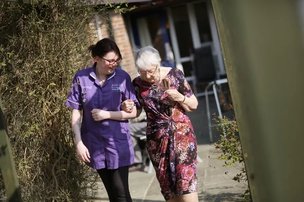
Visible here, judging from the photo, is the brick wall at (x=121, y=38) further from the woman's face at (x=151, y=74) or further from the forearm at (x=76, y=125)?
the woman's face at (x=151, y=74)

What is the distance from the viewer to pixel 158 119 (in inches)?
150

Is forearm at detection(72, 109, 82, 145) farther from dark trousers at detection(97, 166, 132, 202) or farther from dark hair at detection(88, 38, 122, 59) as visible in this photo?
dark hair at detection(88, 38, 122, 59)

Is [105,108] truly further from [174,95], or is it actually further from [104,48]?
[174,95]

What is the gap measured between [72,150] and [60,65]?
79 centimetres

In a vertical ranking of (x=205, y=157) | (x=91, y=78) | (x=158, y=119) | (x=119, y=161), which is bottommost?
(x=205, y=157)

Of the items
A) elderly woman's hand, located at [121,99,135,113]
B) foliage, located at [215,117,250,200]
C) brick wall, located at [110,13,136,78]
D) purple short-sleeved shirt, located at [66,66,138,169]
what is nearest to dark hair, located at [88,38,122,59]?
purple short-sleeved shirt, located at [66,66,138,169]

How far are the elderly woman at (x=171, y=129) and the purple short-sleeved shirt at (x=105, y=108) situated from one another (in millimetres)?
162

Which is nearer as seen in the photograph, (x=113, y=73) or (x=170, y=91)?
(x=170, y=91)

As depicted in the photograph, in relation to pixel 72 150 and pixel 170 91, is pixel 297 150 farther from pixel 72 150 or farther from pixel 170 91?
pixel 72 150

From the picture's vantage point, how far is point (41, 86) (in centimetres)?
473

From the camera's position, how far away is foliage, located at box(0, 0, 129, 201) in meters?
4.68

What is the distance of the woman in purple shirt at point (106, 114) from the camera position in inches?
151

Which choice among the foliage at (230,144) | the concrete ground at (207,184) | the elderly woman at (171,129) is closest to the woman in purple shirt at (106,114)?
the elderly woman at (171,129)

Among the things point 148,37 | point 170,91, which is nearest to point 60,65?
point 170,91
